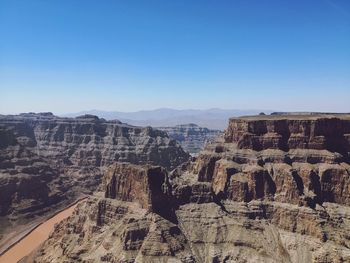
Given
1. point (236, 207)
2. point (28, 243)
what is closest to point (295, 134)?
point (236, 207)

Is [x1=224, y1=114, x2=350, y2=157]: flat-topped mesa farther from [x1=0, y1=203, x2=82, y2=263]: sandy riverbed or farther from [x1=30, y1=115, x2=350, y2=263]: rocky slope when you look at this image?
[x1=0, y1=203, x2=82, y2=263]: sandy riverbed

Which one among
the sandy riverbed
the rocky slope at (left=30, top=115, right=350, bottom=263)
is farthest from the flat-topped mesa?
the sandy riverbed

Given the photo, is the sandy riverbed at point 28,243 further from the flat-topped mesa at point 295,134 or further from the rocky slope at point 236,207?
the flat-topped mesa at point 295,134

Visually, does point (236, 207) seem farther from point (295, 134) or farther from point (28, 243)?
point (28, 243)

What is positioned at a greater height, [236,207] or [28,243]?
[236,207]

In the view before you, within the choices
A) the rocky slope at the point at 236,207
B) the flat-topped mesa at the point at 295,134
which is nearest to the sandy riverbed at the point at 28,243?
the rocky slope at the point at 236,207

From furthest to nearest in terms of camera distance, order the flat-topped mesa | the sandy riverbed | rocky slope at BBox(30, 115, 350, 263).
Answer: the sandy riverbed, the flat-topped mesa, rocky slope at BBox(30, 115, 350, 263)

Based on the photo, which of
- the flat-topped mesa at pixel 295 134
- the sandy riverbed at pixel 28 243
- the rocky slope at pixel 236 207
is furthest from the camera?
the sandy riverbed at pixel 28 243
